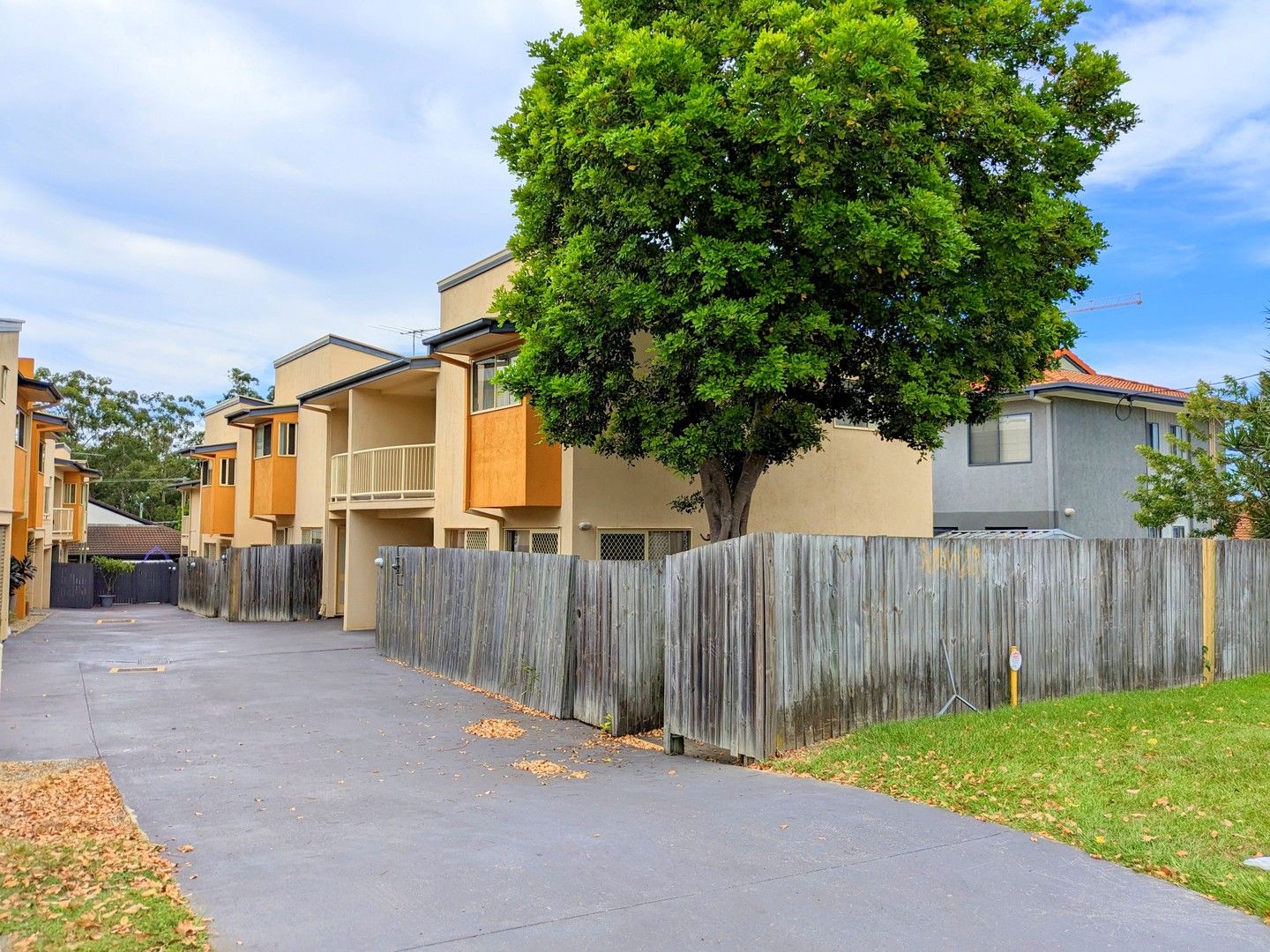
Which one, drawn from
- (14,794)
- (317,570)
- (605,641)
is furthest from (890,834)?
(317,570)

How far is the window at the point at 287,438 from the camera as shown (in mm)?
31031

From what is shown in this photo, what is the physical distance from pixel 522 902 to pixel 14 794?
5235mm

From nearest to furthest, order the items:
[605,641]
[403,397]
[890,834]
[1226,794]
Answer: [890,834]
[1226,794]
[605,641]
[403,397]

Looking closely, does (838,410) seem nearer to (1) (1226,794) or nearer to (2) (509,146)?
(2) (509,146)

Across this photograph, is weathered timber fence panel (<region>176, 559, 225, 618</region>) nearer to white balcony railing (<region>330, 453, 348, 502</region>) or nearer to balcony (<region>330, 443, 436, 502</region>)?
white balcony railing (<region>330, 453, 348, 502</region>)

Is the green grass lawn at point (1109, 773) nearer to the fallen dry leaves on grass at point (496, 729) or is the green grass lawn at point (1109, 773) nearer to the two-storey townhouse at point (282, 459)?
the fallen dry leaves on grass at point (496, 729)

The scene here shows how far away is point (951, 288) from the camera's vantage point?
1276 centimetres

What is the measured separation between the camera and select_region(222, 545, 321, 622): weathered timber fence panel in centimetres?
2748

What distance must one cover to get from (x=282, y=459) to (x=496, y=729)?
21.2 meters

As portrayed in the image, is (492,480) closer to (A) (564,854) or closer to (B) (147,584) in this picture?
(A) (564,854)

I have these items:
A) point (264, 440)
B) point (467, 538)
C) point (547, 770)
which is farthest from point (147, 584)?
point (547, 770)

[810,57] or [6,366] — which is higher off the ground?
[810,57]

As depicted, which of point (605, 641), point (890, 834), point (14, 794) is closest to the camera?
point (890, 834)

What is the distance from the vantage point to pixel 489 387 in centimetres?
1884
